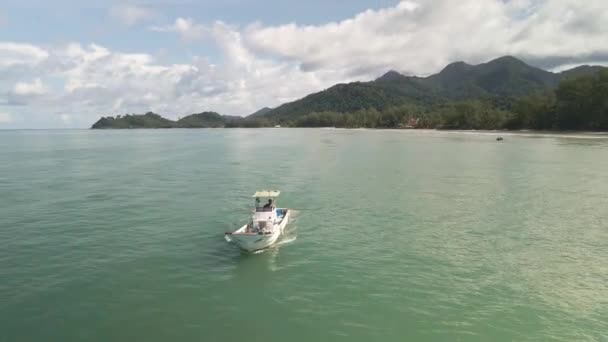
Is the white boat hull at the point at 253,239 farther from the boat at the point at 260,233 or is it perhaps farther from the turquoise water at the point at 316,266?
the turquoise water at the point at 316,266

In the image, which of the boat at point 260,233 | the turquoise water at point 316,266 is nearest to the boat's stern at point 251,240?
the boat at point 260,233

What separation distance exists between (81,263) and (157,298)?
831 cm

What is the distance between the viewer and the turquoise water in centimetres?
1861

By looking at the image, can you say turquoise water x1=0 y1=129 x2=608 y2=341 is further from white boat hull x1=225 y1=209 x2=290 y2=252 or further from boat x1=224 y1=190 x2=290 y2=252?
boat x1=224 y1=190 x2=290 y2=252

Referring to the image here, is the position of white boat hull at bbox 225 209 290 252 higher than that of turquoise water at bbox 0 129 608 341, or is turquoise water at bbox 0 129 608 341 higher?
white boat hull at bbox 225 209 290 252

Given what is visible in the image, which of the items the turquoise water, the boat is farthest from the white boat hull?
the turquoise water

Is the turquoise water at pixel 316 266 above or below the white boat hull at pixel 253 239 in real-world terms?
below

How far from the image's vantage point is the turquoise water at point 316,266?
18609 mm

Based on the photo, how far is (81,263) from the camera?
1027 inches

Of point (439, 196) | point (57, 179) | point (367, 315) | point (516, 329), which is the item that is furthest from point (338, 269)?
point (57, 179)

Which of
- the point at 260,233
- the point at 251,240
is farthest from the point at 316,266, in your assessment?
the point at 251,240

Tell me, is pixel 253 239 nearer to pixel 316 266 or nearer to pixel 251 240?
pixel 251 240

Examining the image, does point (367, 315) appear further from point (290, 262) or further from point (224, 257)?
point (224, 257)

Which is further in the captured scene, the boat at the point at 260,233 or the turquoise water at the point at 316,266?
the boat at the point at 260,233
